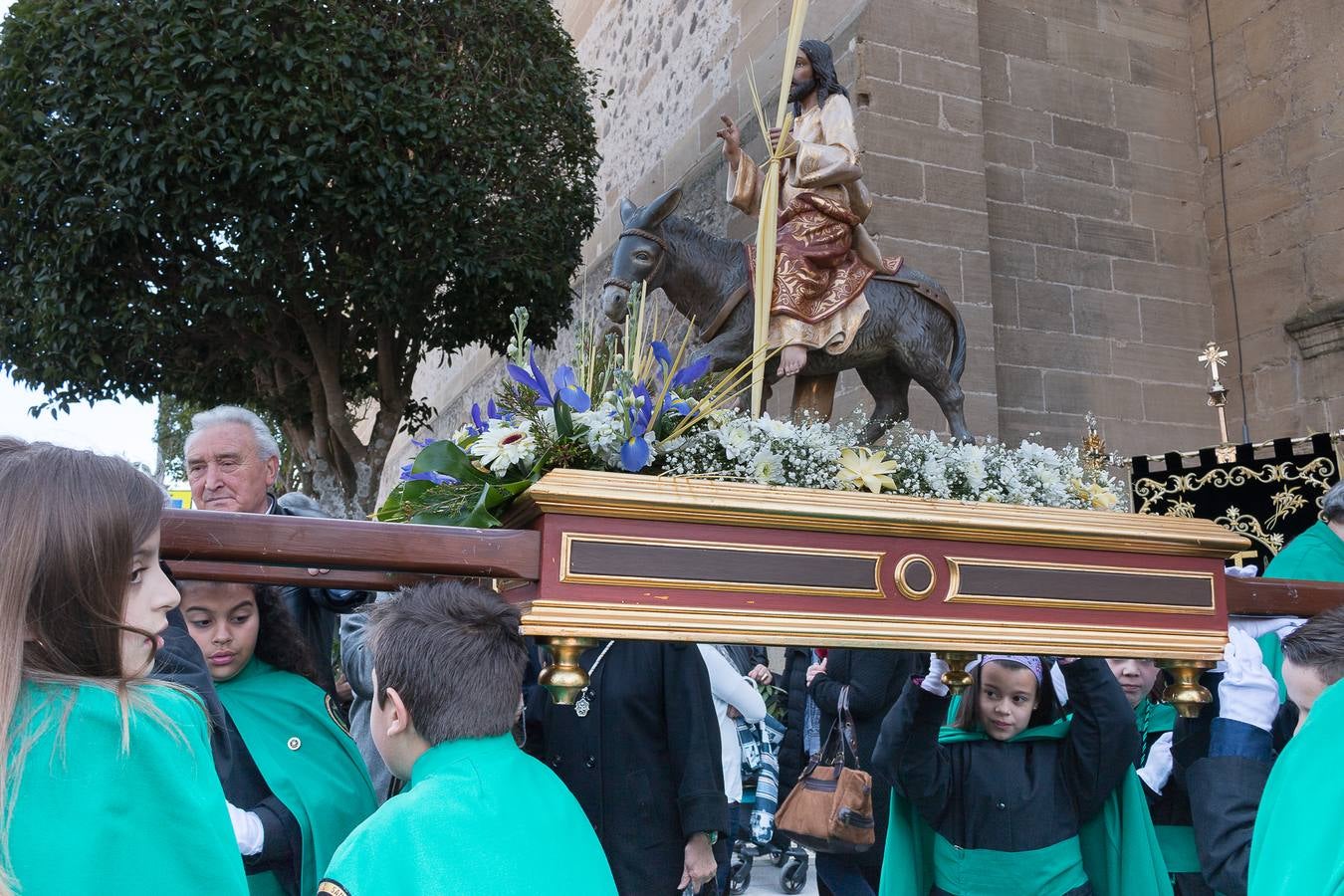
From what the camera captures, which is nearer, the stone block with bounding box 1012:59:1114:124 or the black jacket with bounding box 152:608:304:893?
the black jacket with bounding box 152:608:304:893

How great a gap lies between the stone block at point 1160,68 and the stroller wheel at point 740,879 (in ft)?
23.3

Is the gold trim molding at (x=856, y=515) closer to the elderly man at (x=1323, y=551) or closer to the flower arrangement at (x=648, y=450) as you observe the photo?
the flower arrangement at (x=648, y=450)

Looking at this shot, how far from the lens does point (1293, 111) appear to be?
993 cm

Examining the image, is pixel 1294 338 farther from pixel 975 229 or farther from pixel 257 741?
pixel 257 741

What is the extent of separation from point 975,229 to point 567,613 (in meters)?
7.32

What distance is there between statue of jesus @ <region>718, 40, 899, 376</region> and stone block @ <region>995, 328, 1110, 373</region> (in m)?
3.75

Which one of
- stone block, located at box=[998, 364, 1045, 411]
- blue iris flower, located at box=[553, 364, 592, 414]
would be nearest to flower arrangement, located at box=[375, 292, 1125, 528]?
blue iris flower, located at box=[553, 364, 592, 414]

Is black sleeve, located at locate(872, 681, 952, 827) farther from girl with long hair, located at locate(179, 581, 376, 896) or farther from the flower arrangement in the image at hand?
girl with long hair, located at locate(179, 581, 376, 896)

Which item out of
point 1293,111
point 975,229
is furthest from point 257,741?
point 1293,111

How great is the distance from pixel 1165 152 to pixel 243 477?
353 inches

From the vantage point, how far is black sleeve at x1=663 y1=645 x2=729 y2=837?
11.8 feet

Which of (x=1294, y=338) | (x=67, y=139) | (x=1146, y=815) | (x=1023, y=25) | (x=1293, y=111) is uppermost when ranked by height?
(x=1023, y=25)

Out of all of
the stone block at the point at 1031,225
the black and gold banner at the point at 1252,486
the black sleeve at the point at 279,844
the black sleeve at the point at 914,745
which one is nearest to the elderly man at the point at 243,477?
the black sleeve at the point at 279,844

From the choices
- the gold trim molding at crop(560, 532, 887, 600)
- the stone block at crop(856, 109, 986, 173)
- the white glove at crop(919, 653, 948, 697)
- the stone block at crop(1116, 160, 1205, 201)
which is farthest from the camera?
the stone block at crop(1116, 160, 1205, 201)
